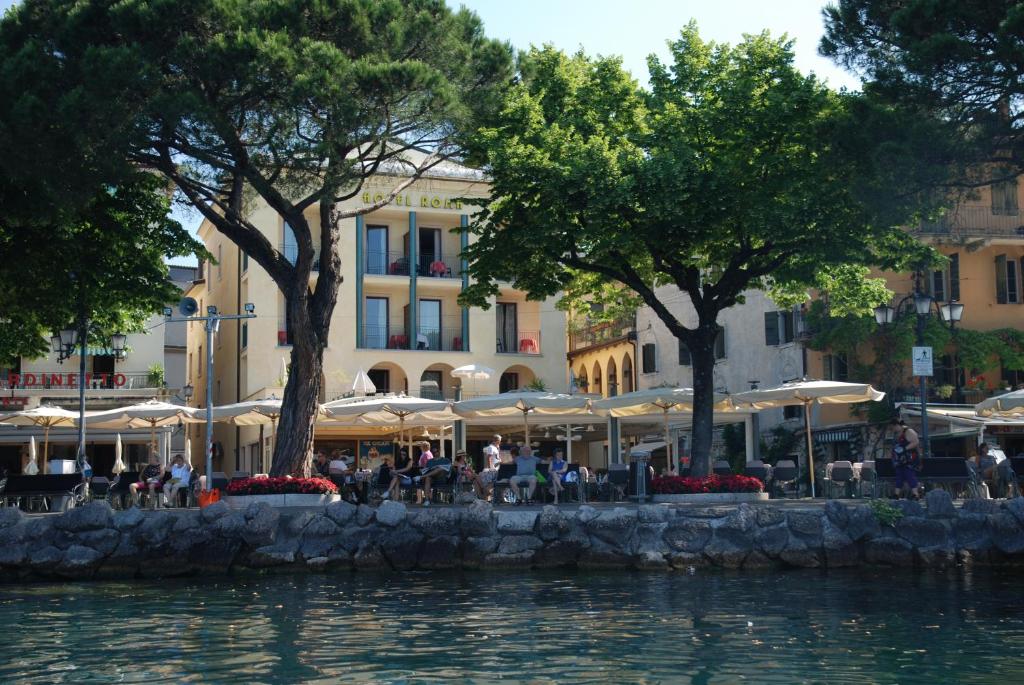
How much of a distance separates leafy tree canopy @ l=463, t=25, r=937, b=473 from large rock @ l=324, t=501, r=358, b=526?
7.17 metres

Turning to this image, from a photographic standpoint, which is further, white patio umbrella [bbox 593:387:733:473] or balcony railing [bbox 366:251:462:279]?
balcony railing [bbox 366:251:462:279]

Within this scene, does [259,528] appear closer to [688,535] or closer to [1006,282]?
[688,535]

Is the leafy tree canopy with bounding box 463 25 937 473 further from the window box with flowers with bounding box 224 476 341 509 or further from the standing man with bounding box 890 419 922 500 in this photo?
the window box with flowers with bounding box 224 476 341 509

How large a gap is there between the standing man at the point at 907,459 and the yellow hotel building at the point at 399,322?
24.6m

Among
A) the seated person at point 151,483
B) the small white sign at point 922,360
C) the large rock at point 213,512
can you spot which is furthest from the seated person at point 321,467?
the small white sign at point 922,360

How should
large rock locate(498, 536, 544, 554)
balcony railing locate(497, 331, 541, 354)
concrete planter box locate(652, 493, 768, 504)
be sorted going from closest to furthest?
1. large rock locate(498, 536, 544, 554)
2. concrete planter box locate(652, 493, 768, 504)
3. balcony railing locate(497, 331, 541, 354)

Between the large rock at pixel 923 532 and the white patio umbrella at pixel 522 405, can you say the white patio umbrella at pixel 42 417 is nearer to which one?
the white patio umbrella at pixel 522 405

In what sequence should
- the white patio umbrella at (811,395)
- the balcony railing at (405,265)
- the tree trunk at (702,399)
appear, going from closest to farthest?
the tree trunk at (702,399), the white patio umbrella at (811,395), the balcony railing at (405,265)

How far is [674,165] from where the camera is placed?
922 inches

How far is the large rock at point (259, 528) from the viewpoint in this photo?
20078mm

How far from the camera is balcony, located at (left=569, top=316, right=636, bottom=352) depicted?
55.0 m

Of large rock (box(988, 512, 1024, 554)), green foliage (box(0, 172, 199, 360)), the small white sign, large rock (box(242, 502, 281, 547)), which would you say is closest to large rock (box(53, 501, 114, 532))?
large rock (box(242, 502, 281, 547))

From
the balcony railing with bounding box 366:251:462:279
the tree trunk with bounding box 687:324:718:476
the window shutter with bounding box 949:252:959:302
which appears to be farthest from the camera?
the balcony railing with bounding box 366:251:462:279

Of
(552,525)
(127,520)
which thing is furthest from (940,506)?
(127,520)
